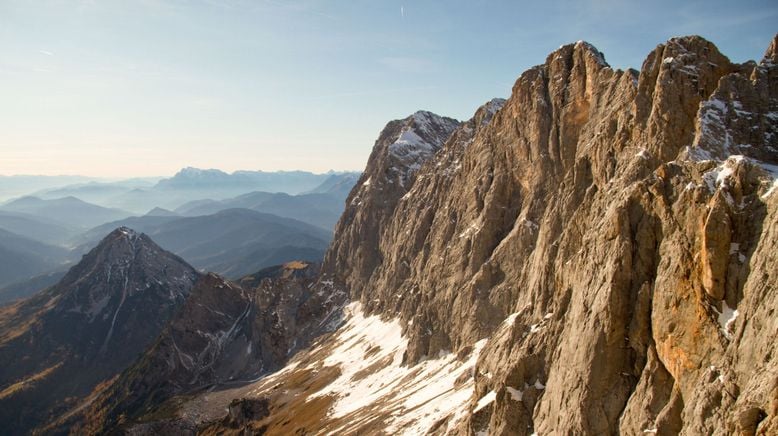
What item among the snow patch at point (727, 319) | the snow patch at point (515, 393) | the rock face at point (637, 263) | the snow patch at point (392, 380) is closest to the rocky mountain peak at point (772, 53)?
the rock face at point (637, 263)

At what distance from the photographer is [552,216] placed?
8219cm

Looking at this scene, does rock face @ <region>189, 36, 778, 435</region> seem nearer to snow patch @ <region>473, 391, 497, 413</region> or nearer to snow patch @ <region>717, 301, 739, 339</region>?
snow patch @ <region>717, 301, 739, 339</region>

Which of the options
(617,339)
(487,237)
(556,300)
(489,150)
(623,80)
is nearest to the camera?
(617,339)

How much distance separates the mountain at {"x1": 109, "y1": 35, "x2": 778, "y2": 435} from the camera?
38688 millimetres

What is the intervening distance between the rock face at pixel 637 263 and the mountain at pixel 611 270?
17cm

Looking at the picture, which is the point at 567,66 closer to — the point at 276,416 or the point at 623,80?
the point at 623,80

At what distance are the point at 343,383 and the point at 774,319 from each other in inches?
4952

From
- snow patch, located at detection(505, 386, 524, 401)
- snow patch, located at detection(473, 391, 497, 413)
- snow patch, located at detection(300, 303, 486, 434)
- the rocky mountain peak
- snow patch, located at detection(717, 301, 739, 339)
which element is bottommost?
snow patch, located at detection(300, 303, 486, 434)

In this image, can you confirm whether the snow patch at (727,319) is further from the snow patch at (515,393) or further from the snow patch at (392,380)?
the snow patch at (392,380)

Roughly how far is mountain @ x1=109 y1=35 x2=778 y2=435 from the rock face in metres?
0.17

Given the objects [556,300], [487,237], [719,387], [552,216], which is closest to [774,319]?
[719,387]

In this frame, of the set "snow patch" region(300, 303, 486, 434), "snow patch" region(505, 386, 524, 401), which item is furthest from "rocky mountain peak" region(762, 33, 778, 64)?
"snow patch" region(300, 303, 486, 434)

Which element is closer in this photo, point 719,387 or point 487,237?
point 719,387

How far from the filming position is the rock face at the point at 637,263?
37.8 meters
